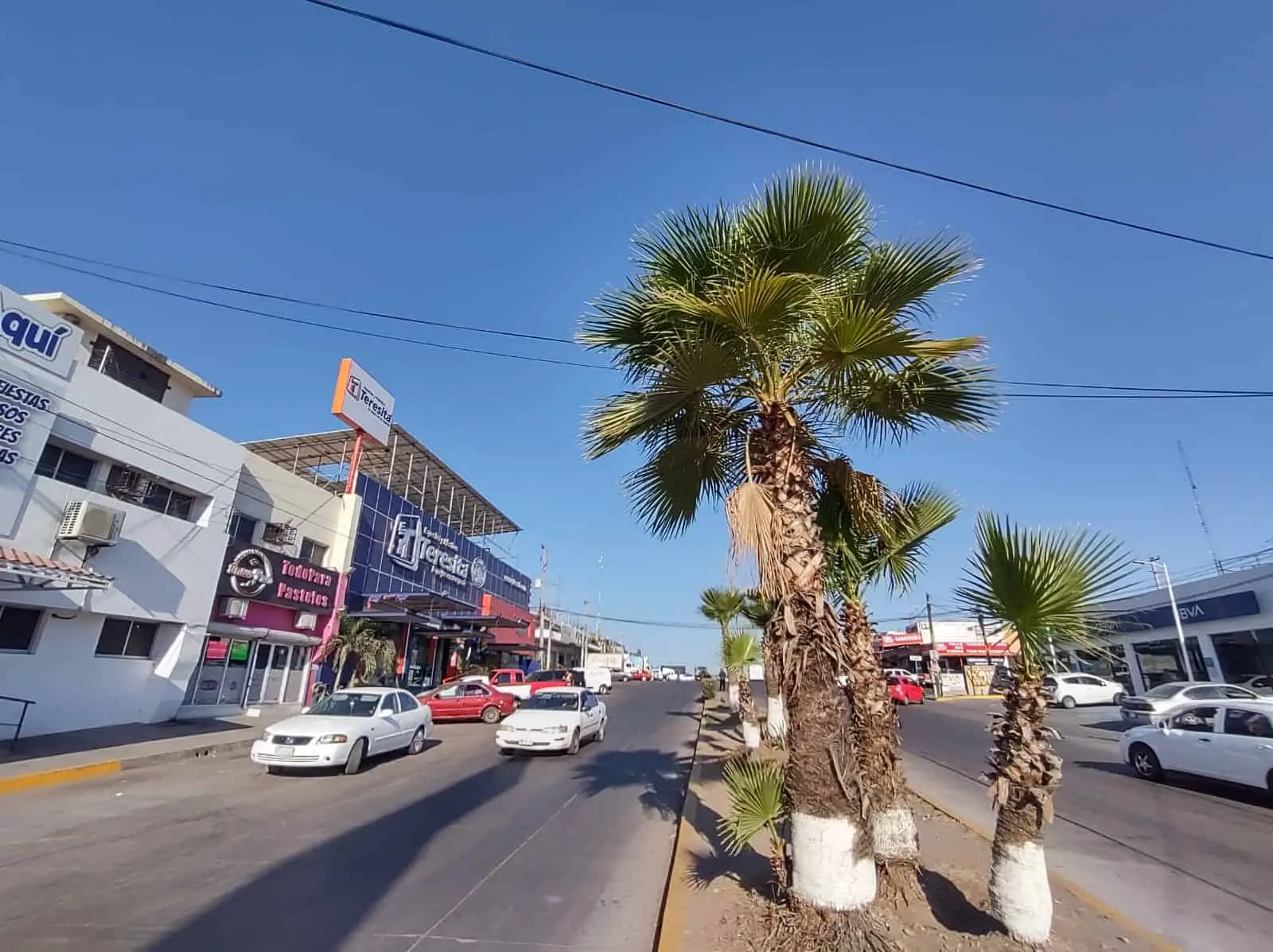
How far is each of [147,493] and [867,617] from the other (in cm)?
1781

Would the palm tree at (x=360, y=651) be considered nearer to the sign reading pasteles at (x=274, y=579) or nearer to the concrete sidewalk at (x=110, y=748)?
the sign reading pasteles at (x=274, y=579)

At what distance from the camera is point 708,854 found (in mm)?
6238

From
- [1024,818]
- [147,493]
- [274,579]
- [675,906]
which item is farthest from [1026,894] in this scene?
[274,579]

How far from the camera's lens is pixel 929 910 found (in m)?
4.66

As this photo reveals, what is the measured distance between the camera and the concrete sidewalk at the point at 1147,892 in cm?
477

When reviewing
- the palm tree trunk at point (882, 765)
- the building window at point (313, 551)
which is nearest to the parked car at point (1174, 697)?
the palm tree trunk at point (882, 765)

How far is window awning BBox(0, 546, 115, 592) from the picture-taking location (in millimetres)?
10680

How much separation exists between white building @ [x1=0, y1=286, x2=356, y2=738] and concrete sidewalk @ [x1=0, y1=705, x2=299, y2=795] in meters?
0.76

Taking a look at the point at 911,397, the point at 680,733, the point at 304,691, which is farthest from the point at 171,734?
the point at 911,397

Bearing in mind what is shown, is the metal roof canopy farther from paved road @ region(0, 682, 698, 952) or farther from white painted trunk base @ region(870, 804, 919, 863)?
white painted trunk base @ region(870, 804, 919, 863)

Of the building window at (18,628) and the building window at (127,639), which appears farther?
the building window at (127,639)

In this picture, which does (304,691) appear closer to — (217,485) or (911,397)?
(217,485)

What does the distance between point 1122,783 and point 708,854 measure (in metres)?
9.98

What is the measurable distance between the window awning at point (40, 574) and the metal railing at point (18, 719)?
229 centimetres
